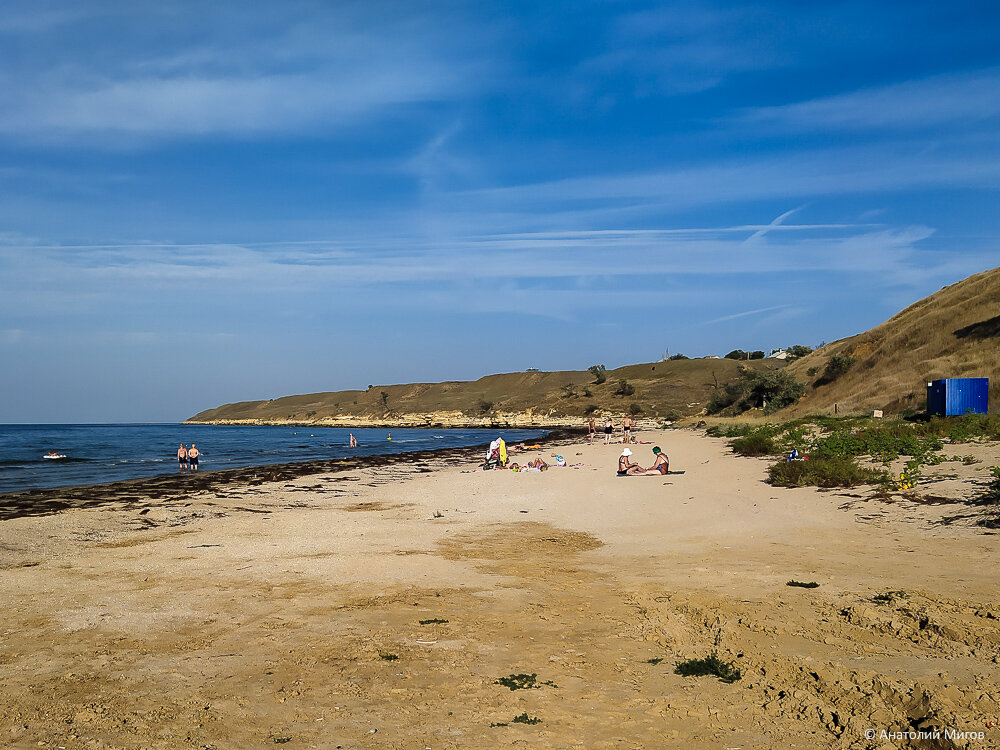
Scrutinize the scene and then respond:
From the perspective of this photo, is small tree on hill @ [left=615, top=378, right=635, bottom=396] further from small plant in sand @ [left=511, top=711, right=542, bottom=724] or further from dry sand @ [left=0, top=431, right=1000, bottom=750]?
small plant in sand @ [left=511, top=711, right=542, bottom=724]

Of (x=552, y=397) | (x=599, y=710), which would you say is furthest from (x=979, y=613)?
(x=552, y=397)

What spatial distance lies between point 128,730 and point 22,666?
87.1 inches

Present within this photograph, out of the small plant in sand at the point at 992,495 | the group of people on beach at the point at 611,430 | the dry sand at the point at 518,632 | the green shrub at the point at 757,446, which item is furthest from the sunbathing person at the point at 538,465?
the small plant in sand at the point at 992,495

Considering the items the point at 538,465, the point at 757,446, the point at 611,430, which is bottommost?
the point at 611,430

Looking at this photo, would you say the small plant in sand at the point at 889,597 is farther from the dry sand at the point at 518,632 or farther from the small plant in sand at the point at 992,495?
the small plant in sand at the point at 992,495

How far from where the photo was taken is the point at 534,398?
11231 centimetres

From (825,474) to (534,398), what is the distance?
3837 inches

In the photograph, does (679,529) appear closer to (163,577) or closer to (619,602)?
(619,602)

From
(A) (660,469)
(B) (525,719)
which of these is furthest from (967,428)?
(B) (525,719)

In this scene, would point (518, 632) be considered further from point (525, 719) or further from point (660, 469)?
point (660, 469)

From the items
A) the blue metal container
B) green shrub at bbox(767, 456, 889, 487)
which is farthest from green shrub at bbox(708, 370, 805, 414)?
green shrub at bbox(767, 456, 889, 487)

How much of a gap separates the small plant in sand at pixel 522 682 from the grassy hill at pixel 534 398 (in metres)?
68.3

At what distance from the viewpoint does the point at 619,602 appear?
766 cm

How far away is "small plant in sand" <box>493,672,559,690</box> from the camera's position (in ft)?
17.6
